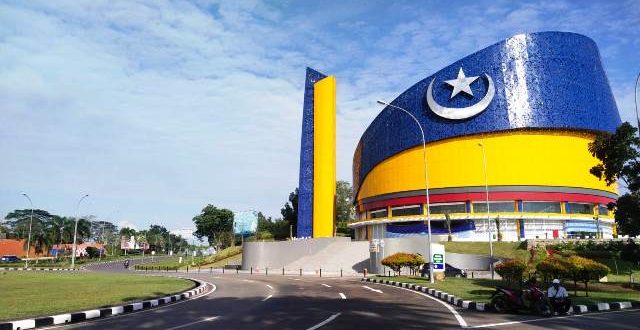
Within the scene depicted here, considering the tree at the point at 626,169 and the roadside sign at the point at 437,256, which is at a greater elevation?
the tree at the point at 626,169

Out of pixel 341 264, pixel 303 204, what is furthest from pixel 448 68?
pixel 341 264

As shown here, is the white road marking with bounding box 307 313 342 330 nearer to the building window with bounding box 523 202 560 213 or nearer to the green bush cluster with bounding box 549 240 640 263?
the green bush cluster with bounding box 549 240 640 263

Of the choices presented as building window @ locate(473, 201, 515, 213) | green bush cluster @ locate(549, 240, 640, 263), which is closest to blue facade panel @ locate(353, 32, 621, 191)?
building window @ locate(473, 201, 515, 213)

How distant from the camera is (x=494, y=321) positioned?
40.6 feet

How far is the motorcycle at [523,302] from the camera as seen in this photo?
14.3 metres

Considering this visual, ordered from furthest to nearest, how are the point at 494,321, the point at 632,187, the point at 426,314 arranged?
the point at 632,187, the point at 426,314, the point at 494,321

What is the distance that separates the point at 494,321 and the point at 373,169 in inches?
2693

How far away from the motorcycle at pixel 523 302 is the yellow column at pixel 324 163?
5915cm

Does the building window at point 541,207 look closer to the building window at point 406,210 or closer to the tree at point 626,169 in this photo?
the building window at point 406,210

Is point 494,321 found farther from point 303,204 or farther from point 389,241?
point 303,204

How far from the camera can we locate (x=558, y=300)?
14.8m

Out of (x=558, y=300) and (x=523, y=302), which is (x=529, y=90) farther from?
(x=523, y=302)

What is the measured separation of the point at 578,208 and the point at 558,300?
5813cm

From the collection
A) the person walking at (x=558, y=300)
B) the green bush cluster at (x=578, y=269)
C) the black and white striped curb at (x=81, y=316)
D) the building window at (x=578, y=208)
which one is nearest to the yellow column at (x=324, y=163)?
the building window at (x=578, y=208)
